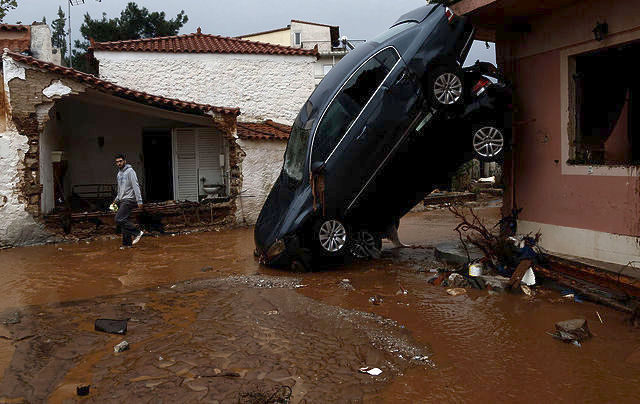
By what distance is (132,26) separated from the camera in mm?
34281

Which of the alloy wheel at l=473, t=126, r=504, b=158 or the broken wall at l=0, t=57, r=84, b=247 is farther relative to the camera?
the broken wall at l=0, t=57, r=84, b=247

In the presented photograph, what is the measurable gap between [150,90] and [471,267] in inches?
488

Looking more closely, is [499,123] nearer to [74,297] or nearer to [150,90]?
[74,297]

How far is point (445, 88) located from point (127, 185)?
258 inches

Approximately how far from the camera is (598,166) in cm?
653

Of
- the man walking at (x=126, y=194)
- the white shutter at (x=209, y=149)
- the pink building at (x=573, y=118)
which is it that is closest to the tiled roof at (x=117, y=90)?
the white shutter at (x=209, y=149)

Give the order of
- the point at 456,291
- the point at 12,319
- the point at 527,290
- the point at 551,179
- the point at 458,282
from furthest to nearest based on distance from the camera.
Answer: the point at 551,179
the point at 458,282
the point at 456,291
the point at 527,290
the point at 12,319

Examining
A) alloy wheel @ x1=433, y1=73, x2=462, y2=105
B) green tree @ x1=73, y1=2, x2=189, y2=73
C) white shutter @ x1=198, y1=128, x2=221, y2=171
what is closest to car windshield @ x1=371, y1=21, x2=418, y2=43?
alloy wheel @ x1=433, y1=73, x2=462, y2=105

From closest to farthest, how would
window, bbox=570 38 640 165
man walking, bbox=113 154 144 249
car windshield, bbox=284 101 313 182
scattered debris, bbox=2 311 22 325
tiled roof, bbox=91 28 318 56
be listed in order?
scattered debris, bbox=2 311 22 325, window, bbox=570 38 640 165, car windshield, bbox=284 101 313 182, man walking, bbox=113 154 144 249, tiled roof, bbox=91 28 318 56

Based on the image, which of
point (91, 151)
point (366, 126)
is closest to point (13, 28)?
point (91, 151)

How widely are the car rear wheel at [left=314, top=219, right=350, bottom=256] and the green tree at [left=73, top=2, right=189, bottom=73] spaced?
30.6 metres

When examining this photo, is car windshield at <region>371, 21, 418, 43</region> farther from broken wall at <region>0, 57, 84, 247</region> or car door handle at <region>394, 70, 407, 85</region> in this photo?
broken wall at <region>0, 57, 84, 247</region>

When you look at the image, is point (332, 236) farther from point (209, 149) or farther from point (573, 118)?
point (209, 149)

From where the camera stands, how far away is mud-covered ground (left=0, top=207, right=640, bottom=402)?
3812 mm
